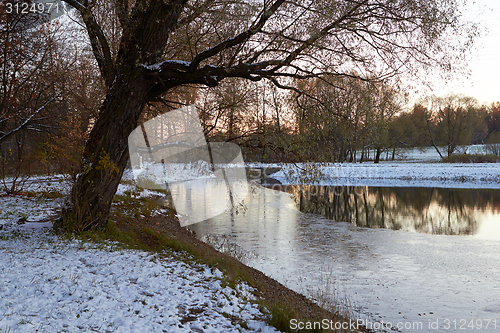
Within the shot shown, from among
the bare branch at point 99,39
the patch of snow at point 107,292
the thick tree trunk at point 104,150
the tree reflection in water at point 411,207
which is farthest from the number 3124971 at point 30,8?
the tree reflection in water at point 411,207

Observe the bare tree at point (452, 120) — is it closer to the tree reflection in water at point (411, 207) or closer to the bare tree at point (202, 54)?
the tree reflection in water at point (411, 207)

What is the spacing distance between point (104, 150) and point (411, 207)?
19343 mm

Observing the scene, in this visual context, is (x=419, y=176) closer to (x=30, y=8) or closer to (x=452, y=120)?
(x=452, y=120)

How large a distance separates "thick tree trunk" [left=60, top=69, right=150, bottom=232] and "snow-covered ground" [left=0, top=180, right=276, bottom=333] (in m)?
0.77

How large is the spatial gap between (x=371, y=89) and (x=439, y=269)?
573cm

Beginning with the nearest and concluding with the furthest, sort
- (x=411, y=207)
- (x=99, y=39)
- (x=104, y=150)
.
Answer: (x=104, y=150), (x=99, y=39), (x=411, y=207)

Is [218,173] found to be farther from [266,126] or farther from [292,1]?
[292,1]

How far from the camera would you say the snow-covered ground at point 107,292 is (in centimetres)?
445

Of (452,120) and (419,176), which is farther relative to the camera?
(452,120)

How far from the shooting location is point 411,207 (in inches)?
842

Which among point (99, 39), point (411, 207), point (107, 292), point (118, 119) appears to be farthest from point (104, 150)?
point (411, 207)

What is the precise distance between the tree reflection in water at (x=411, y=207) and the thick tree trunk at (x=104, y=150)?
484 cm

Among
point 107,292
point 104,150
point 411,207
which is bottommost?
point 411,207

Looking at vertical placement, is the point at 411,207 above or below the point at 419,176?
below
